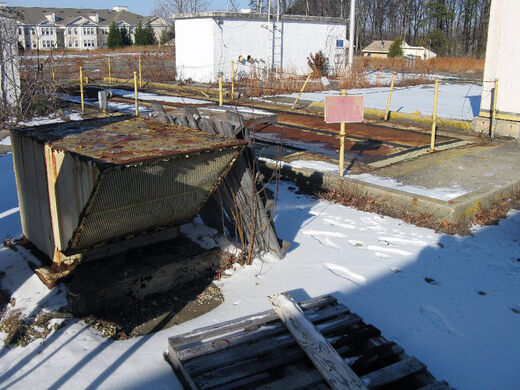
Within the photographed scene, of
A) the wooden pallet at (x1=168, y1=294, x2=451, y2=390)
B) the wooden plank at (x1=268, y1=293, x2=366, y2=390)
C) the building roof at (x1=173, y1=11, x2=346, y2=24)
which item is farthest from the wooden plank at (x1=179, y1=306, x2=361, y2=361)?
the building roof at (x1=173, y1=11, x2=346, y2=24)

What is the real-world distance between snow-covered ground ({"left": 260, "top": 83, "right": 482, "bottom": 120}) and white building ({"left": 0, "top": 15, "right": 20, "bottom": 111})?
8517 mm

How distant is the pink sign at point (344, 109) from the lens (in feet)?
24.1

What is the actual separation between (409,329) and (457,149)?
6.56m

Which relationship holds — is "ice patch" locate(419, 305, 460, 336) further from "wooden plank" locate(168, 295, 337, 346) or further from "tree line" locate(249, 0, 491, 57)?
"tree line" locate(249, 0, 491, 57)

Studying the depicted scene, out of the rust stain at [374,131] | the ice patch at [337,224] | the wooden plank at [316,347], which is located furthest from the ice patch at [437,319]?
the rust stain at [374,131]

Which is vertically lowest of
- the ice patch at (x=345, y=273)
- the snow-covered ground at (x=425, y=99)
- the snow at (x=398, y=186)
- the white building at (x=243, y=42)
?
the ice patch at (x=345, y=273)

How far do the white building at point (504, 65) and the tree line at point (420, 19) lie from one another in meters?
36.7

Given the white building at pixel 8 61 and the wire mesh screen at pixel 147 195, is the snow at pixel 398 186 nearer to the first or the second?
the wire mesh screen at pixel 147 195

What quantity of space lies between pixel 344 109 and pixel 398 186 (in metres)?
1.37

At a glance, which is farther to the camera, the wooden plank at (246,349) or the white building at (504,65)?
the white building at (504,65)

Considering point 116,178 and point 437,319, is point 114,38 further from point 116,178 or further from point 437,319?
point 437,319

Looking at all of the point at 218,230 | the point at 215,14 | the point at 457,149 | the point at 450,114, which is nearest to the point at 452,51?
the point at 215,14

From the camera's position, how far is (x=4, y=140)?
10.8 meters

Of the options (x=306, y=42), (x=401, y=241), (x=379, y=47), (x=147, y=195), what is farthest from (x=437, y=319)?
(x=379, y=47)
